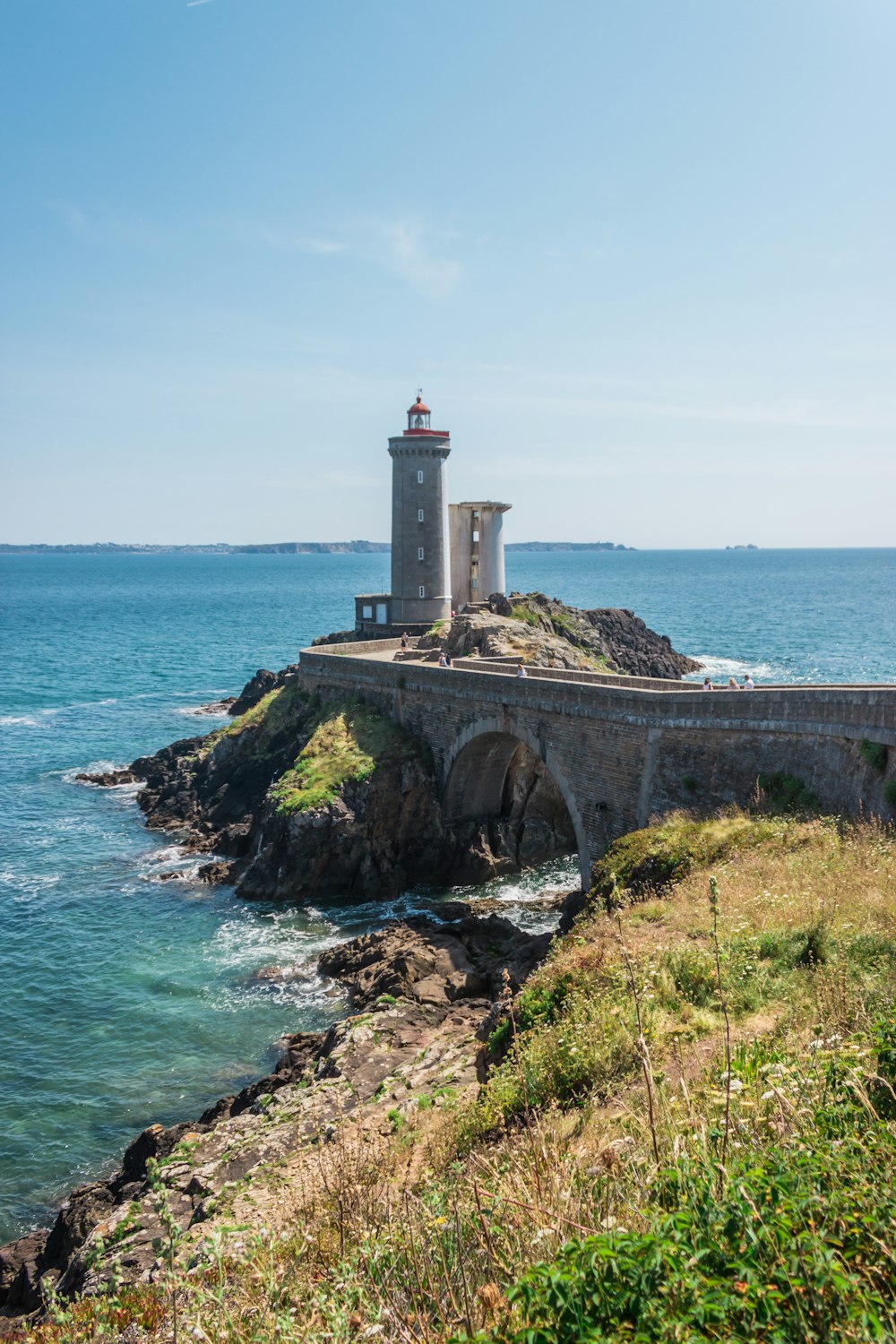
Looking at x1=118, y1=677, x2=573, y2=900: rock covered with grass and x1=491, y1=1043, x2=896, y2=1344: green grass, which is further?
x1=118, y1=677, x2=573, y2=900: rock covered with grass

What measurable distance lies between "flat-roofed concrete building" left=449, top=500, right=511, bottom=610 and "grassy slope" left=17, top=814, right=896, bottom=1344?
126 ft

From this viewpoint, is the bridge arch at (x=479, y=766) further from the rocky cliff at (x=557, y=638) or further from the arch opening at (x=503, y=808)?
the rocky cliff at (x=557, y=638)

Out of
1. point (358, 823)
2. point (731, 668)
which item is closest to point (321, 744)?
point (358, 823)

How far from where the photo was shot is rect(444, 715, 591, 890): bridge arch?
1048 inches

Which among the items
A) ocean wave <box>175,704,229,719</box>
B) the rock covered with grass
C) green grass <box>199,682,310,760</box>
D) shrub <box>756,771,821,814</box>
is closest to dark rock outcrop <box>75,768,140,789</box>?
green grass <box>199,682,310,760</box>

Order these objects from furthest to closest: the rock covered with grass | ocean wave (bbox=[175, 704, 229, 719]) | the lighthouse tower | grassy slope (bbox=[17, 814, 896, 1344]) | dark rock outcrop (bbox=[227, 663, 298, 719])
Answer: ocean wave (bbox=[175, 704, 229, 719])
dark rock outcrop (bbox=[227, 663, 298, 719])
the lighthouse tower
the rock covered with grass
grassy slope (bbox=[17, 814, 896, 1344])

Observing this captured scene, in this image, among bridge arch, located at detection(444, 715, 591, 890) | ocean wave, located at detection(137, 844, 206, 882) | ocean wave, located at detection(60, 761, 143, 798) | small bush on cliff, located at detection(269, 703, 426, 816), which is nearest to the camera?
bridge arch, located at detection(444, 715, 591, 890)

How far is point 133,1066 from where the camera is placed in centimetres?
1823

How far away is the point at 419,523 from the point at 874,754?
94.9ft

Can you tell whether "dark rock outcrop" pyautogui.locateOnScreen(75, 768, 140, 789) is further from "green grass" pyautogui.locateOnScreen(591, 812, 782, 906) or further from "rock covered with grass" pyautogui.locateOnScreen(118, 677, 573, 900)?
"green grass" pyautogui.locateOnScreen(591, 812, 782, 906)

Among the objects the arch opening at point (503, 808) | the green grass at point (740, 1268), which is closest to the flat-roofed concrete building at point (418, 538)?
the arch opening at point (503, 808)

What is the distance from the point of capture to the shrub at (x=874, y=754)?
1681cm

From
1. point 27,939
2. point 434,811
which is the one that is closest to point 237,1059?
point 27,939

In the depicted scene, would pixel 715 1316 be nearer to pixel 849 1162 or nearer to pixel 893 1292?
pixel 893 1292
